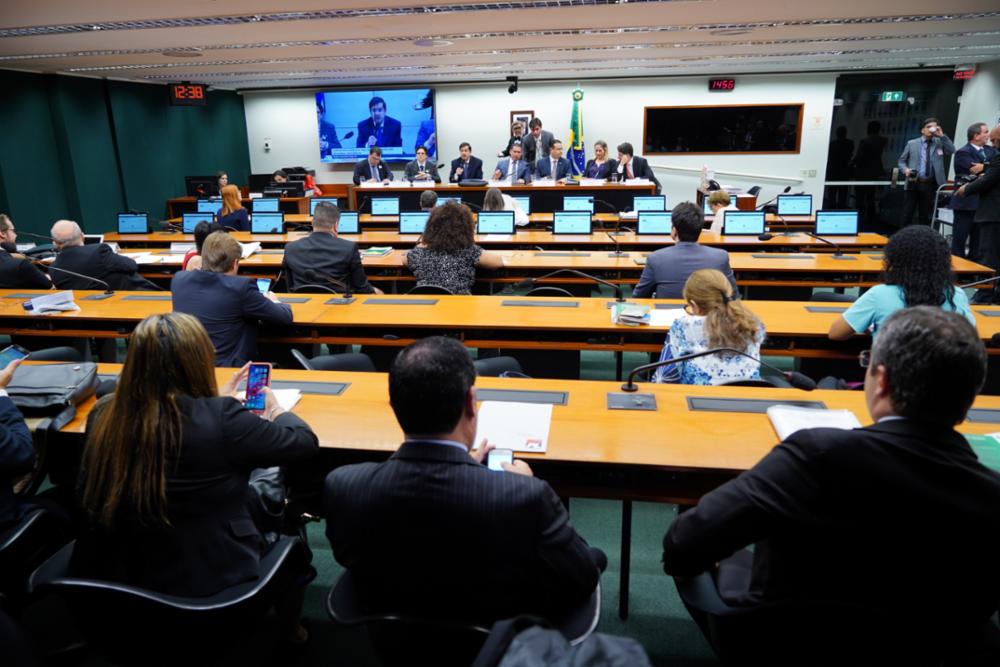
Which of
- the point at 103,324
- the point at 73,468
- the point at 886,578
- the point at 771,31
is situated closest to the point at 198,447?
the point at 73,468

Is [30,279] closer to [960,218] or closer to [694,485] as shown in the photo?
[694,485]

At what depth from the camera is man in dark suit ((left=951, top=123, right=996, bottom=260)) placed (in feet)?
22.4

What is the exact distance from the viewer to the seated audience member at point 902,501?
3.83 ft

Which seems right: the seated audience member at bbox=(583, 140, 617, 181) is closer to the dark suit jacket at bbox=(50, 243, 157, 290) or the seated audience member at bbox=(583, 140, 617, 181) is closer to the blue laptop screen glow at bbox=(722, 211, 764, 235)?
the blue laptop screen glow at bbox=(722, 211, 764, 235)

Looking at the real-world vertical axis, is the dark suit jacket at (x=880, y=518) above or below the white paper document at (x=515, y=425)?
above

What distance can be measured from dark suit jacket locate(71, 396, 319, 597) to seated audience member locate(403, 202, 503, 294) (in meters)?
2.68

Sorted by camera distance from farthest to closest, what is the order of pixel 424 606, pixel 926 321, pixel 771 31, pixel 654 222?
pixel 771 31, pixel 654 222, pixel 424 606, pixel 926 321

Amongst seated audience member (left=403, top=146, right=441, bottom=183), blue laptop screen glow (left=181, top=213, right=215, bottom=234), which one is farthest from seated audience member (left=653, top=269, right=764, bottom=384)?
seated audience member (left=403, top=146, right=441, bottom=183)

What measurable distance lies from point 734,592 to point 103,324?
3714 millimetres

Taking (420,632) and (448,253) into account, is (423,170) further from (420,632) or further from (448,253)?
(420,632)

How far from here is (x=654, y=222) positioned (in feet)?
20.9

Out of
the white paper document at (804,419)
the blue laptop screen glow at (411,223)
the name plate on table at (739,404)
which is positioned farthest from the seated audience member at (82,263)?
the white paper document at (804,419)

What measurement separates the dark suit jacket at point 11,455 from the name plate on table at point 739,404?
1.96 metres

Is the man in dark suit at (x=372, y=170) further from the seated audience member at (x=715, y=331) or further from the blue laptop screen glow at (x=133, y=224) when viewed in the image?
the seated audience member at (x=715, y=331)
